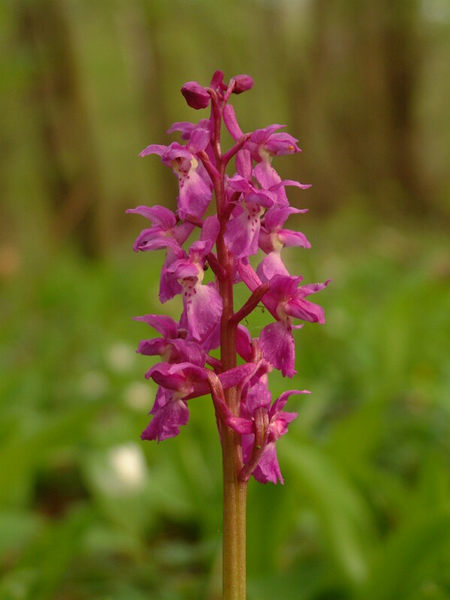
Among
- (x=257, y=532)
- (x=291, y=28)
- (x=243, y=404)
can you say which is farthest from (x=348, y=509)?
(x=291, y=28)

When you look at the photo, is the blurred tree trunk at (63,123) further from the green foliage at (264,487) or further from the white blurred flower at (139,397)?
the white blurred flower at (139,397)

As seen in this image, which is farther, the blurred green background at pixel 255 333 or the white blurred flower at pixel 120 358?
the white blurred flower at pixel 120 358

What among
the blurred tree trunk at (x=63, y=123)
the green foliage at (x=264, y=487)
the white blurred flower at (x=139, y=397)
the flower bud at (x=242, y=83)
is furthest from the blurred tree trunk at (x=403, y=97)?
the flower bud at (x=242, y=83)

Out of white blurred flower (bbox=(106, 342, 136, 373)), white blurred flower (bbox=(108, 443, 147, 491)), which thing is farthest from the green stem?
white blurred flower (bbox=(106, 342, 136, 373))

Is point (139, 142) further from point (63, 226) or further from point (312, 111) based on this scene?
point (63, 226)

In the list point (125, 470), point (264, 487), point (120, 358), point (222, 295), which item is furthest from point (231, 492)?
point (120, 358)

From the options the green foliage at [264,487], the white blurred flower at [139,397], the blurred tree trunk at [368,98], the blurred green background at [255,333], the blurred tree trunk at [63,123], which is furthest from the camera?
the blurred tree trunk at [368,98]

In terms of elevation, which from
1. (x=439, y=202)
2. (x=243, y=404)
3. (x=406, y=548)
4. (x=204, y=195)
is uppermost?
(x=204, y=195)

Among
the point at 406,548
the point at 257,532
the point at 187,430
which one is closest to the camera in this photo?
the point at 406,548
